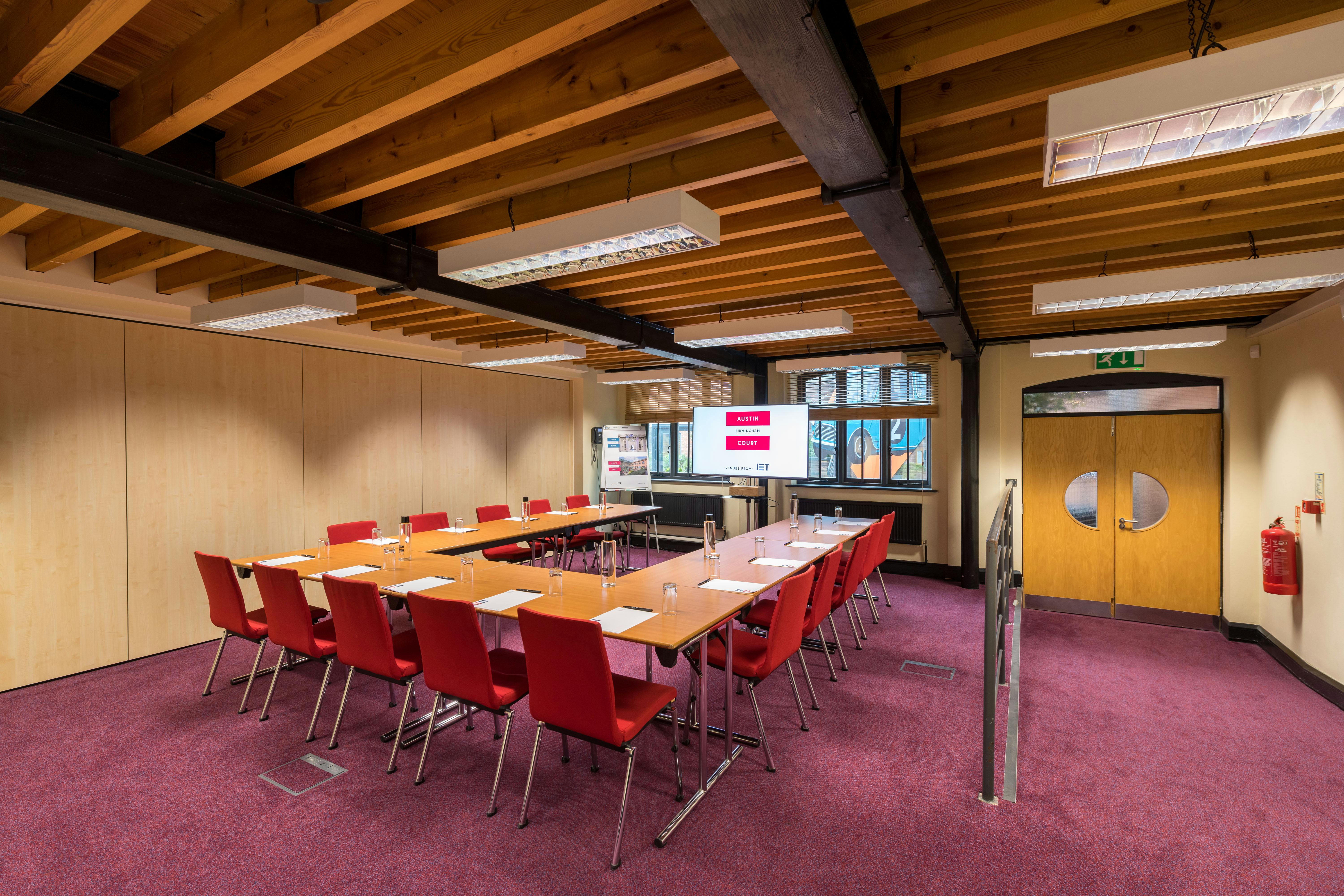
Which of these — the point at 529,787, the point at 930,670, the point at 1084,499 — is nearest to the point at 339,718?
the point at 529,787

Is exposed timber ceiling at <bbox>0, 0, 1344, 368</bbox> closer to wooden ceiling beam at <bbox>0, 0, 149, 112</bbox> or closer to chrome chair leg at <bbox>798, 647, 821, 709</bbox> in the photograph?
wooden ceiling beam at <bbox>0, 0, 149, 112</bbox>

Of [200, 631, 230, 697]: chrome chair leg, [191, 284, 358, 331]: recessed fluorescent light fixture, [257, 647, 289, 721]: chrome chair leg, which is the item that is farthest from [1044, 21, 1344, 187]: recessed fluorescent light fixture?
[200, 631, 230, 697]: chrome chair leg

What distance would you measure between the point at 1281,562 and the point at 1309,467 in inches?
30.6

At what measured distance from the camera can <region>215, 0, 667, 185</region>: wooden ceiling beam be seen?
1.80 metres

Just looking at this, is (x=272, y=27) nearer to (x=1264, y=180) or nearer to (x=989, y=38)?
(x=989, y=38)

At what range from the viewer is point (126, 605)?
473 cm

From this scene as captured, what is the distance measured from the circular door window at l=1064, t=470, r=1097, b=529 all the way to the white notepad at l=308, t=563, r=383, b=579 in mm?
6820

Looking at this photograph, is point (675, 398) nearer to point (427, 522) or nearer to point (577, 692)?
point (427, 522)

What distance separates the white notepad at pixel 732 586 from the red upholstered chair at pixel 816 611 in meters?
0.24

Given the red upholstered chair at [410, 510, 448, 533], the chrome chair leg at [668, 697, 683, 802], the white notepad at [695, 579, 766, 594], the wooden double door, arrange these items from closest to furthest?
the chrome chair leg at [668, 697, 683, 802]
the white notepad at [695, 579, 766, 594]
the wooden double door
the red upholstered chair at [410, 510, 448, 533]

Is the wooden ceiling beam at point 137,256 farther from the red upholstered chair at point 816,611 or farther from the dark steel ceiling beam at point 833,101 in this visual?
the red upholstered chair at point 816,611

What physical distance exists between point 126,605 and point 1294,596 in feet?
30.3

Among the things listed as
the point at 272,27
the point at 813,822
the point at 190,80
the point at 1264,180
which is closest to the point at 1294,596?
the point at 1264,180

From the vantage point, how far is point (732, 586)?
145 inches
